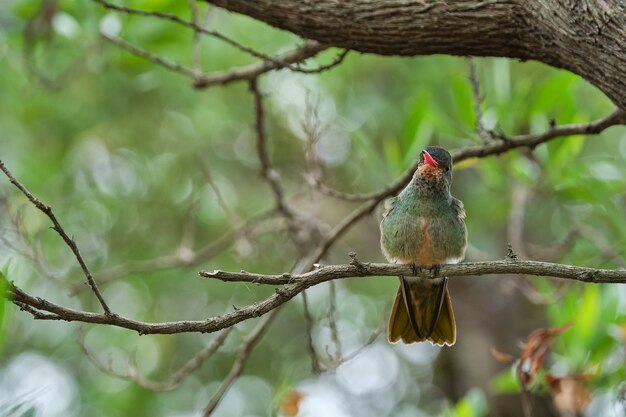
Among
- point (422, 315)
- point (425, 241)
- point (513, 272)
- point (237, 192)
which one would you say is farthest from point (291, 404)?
point (237, 192)

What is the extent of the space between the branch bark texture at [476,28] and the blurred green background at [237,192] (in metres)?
1.48

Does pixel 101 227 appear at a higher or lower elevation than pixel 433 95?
higher

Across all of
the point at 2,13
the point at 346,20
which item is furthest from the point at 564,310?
the point at 2,13

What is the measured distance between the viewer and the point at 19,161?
651 centimetres

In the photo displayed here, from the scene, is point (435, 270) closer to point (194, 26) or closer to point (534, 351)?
point (534, 351)

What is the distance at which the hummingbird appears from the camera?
3422 mm

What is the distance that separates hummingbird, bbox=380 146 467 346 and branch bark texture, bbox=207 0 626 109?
640mm

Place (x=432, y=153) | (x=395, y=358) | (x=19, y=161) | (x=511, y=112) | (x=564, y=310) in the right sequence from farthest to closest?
(x=395, y=358) → (x=19, y=161) → (x=511, y=112) → (x=564, y=310) → (x=432, y=153)

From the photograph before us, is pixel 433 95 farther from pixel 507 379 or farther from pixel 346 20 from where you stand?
pixel 346 20

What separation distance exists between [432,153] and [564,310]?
1380 mm

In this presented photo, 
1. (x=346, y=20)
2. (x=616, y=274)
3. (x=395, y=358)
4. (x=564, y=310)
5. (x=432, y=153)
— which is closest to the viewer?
(x=616, y=274)

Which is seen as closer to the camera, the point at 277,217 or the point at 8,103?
the point at 277,217

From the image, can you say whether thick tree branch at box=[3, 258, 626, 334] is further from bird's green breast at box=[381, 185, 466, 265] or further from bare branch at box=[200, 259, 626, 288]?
bird's green breast at box=[381, 185, 466, 265]

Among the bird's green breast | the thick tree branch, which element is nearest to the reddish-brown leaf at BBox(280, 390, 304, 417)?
the bird's green breast
